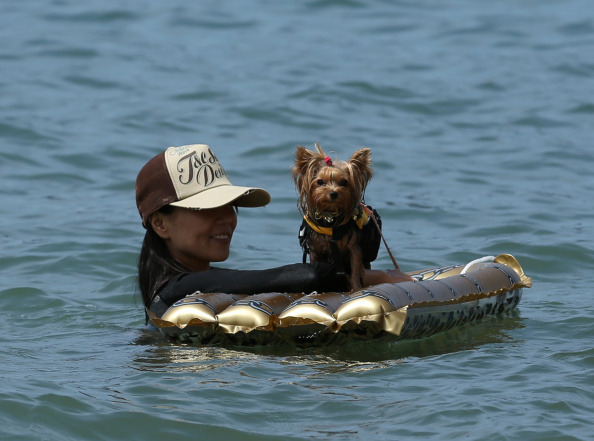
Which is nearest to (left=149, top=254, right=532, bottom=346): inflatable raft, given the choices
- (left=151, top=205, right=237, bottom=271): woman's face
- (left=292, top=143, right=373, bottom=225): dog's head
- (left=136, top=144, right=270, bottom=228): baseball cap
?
(left=151, top=205, right=237, bottom=271): woman's face

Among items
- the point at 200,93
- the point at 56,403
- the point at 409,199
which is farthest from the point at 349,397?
the point at 200,93

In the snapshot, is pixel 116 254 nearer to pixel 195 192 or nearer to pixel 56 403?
pixel 195 192

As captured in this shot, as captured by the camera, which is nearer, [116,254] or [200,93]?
[116,254]

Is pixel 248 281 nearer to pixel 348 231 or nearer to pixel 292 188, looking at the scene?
pixel 348 231

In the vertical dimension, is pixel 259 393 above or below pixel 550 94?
below

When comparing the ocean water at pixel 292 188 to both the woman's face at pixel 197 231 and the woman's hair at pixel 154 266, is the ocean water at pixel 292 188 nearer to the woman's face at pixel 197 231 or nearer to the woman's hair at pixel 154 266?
the woman's hair at pixel 154 266

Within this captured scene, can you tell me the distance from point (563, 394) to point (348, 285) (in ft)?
5.35

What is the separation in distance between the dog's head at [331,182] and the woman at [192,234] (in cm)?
32

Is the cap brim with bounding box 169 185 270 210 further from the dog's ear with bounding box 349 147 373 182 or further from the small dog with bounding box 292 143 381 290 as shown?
the dog's ear with bounding box 349 147 373 182

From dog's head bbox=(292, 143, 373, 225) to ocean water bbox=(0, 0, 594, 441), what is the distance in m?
0.87

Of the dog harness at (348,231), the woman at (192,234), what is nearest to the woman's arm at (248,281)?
the woman at (192,234)

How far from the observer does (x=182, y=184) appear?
698cm

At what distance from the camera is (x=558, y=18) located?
81.8 ft

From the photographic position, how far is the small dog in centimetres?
681
